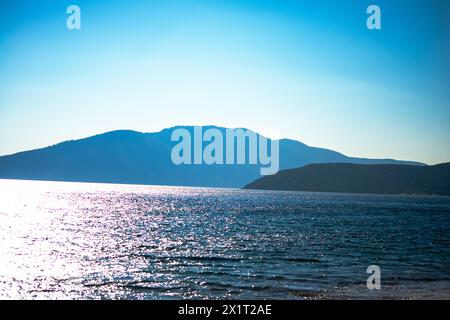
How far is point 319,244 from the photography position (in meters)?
54.3

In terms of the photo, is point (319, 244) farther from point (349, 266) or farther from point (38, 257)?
point (38, 257)

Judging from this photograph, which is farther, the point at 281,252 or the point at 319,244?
the point at 319,244

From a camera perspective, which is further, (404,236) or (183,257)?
(404,236)

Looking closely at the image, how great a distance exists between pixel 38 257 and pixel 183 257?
45.4ft
